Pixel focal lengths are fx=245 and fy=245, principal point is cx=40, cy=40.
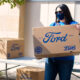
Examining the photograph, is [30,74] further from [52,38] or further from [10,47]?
[52,38]

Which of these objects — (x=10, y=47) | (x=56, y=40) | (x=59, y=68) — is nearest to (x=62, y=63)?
(x=59, y=68)

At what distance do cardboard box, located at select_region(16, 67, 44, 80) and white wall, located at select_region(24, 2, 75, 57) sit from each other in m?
4.13

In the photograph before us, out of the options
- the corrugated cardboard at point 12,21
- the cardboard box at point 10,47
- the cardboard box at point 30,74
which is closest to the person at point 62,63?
the cardboard box at point 30,74

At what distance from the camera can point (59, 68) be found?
9.54ft

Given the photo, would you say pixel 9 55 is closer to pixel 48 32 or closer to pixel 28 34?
pixel 48 32

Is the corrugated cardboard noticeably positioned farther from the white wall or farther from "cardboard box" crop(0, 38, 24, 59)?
"cardboard box" crop(0, 38, 24, 59)

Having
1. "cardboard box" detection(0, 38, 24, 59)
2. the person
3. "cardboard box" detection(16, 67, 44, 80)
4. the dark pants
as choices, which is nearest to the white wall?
"cardboard box" detection(0, 38, 24, 59)

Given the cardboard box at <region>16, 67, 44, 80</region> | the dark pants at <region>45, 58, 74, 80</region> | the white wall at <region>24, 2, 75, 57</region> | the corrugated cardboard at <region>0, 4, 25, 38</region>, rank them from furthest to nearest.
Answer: the corrugated cardboard at <region>0, 4, 25, 38</region>
the white wall at <region>24, 2, 75, 57</region>
the cardboard box at <region>16, 67, 44, 80</region>
the dark pants at <region>45, 58, 74, 80</region>

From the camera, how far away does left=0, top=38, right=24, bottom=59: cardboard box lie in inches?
197

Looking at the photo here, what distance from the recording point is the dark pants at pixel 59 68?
9.43 ft

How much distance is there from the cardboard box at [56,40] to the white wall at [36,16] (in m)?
5.60

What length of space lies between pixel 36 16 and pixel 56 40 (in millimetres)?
5953

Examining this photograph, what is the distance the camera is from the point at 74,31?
2918 mm

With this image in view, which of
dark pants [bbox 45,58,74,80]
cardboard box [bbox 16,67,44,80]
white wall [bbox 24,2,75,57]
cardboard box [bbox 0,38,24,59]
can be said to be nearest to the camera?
dark pants [bbox 45,58,74,80]
